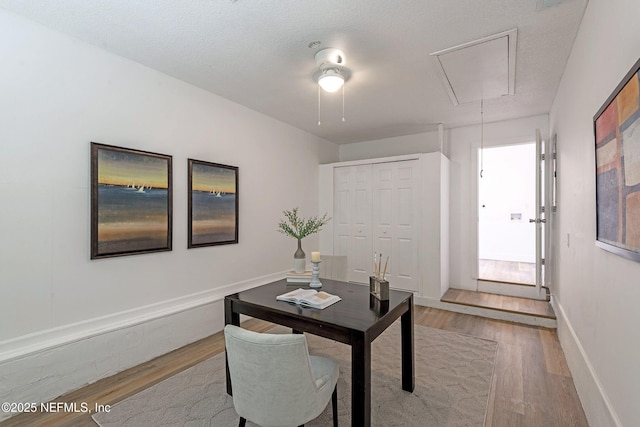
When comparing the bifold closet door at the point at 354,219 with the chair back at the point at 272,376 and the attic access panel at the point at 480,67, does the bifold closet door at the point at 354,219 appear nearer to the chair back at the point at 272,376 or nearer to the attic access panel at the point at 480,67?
the attic access panel at the point at 480,67

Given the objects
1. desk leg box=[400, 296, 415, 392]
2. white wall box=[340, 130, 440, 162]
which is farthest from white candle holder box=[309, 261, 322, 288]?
white wall box=[340, 130, 440, 162]

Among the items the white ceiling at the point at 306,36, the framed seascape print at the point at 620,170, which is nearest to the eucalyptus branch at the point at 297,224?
the white ceiling at the point at 306,36

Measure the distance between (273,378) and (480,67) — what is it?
287cm

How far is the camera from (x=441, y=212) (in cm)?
407

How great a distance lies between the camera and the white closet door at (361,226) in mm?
4652

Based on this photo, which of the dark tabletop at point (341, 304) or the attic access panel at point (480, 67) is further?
the attic access panel at point (480, 67)

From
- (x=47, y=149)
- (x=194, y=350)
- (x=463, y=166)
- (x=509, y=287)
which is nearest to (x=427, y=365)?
(x=194, y=350)

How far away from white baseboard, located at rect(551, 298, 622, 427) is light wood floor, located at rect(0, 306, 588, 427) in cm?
8

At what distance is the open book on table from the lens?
1.84 meters

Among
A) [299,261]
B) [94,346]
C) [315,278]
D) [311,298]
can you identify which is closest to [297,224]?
[299,261]

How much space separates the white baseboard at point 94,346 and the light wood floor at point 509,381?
0.09m

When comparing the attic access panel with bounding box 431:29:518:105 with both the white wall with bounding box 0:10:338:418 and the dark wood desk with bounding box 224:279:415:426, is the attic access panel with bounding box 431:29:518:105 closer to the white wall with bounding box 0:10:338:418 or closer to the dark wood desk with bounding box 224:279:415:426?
the dark wood desk with bounding box 224:279:415:426

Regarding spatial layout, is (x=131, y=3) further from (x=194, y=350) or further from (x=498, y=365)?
(x=498, y=365)

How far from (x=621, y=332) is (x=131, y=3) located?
3.18 meters
